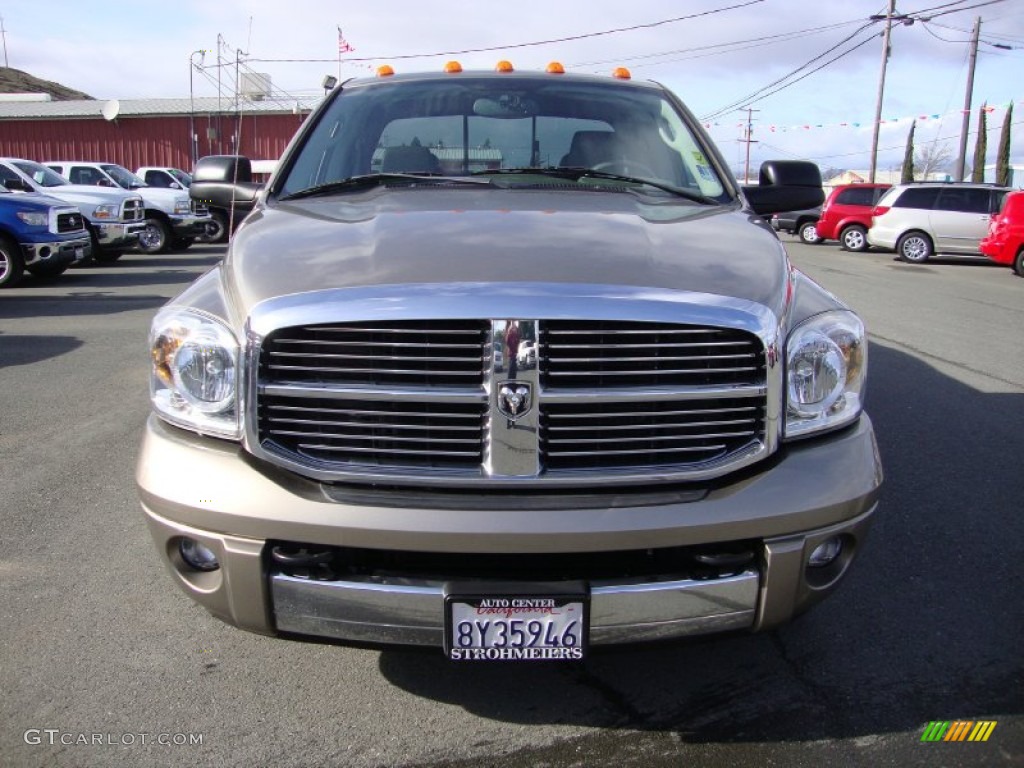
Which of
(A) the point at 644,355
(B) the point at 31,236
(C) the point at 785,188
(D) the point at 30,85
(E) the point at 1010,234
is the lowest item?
(B) the point at 31,236

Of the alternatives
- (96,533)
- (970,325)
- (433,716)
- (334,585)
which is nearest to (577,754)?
(433,716)

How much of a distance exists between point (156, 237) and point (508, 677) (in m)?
17.9

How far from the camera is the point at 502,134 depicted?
3.82 m

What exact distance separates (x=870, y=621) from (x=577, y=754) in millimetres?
1341

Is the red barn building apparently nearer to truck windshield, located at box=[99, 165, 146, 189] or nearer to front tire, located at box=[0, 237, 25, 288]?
truck windshield, located at box=[99, 165, 146, 189]

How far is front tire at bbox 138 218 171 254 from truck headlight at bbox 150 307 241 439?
57.0 ft

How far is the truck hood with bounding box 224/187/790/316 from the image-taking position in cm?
234

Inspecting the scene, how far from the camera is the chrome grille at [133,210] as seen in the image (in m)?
15.8

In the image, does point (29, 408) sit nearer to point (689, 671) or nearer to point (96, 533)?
point (96, 533)

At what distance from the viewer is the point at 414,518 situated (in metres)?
2.19

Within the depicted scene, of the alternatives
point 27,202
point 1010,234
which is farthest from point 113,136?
point 1010,234

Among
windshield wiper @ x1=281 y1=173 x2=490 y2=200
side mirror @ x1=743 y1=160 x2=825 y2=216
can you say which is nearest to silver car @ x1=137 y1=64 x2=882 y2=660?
windshield wiper @ x1=281 y1=173 x2=490 y2=200

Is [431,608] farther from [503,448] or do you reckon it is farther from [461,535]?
[503,448]

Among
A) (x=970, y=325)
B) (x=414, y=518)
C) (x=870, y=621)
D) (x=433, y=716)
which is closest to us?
(x=414, y=518)
